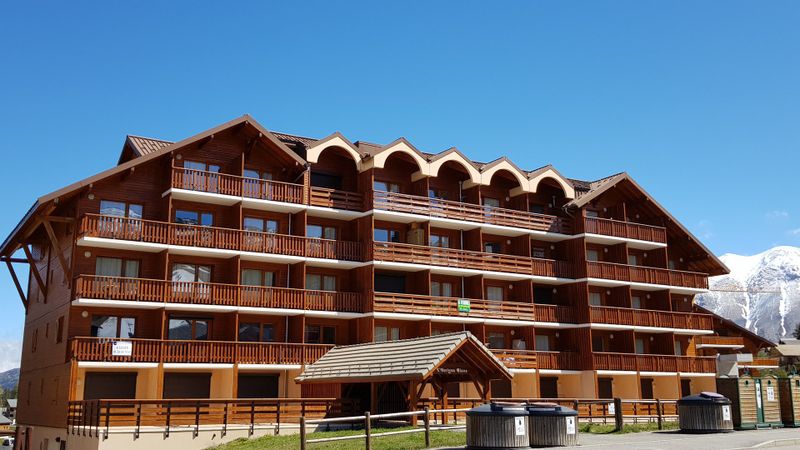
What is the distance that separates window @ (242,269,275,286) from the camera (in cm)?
4066

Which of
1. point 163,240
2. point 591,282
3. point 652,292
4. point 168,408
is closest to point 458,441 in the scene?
point 168,408

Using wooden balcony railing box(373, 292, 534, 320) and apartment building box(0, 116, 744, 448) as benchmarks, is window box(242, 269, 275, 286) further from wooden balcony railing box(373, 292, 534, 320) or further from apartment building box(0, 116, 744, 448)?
wooden balcony railing box(373, 292, 534, 320)

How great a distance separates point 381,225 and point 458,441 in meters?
19.6

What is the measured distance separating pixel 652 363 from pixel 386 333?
52.4 feet

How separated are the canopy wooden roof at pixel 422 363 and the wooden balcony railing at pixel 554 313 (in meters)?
13.7

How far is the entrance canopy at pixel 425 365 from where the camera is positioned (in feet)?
100

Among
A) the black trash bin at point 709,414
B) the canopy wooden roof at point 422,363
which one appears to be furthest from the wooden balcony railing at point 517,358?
the black trash bin at point 709,414

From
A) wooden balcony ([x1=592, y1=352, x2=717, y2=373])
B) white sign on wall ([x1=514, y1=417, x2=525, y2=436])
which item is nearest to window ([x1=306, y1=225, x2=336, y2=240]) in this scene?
wooden balcony ([x1=592, y1=352, x2=717, y2=373])

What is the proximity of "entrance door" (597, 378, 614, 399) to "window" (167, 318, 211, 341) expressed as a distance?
2210cm

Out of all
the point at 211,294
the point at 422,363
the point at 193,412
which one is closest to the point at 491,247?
the point at 211,294

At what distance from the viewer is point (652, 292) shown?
172 ft

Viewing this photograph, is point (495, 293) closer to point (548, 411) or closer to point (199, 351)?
point (199, 351)

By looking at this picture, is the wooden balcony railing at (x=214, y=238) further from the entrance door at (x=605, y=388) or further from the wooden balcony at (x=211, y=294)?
the entrance door at (x=605, y=388)

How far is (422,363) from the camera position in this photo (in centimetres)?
3047
